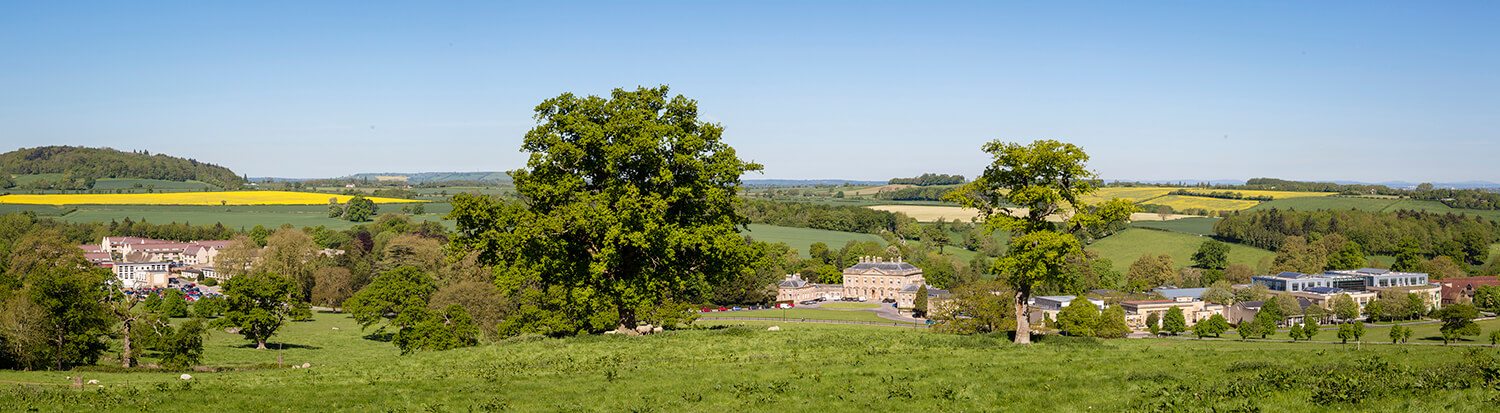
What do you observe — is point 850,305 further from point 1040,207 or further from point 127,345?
point 1040,207

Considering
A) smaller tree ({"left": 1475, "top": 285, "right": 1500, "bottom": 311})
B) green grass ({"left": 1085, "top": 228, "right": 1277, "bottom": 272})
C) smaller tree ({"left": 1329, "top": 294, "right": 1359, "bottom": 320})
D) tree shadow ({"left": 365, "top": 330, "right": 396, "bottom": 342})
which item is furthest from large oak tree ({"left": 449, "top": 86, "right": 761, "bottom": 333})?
green grass ({"left": 1085, "top": 228, "right": 1277, "bottom": 272})

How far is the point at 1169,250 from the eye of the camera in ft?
623

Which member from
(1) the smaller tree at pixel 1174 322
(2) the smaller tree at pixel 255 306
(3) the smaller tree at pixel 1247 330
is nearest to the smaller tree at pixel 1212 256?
(1) the smaller tree at pixel 1174 322

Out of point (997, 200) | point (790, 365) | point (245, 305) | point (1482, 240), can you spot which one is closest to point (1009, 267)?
point (997, 200)

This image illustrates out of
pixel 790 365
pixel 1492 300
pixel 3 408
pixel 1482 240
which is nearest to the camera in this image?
pixel 3 408

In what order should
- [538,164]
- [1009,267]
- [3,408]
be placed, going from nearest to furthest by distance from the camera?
1. [3,408]
2. [1009,267]
3. [538,164]

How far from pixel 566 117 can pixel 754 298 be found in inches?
4811

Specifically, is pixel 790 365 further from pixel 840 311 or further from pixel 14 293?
pixel 840 311

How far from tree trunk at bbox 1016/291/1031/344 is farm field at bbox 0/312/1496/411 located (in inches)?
48.4

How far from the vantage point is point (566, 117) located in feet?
110

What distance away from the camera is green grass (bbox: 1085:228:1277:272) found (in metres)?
184

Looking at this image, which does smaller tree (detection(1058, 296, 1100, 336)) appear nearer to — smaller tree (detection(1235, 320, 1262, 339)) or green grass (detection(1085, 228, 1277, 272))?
smaller tree (detection(1235, 320, 1262, 339))

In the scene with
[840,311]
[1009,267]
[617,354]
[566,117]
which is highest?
[566,117]

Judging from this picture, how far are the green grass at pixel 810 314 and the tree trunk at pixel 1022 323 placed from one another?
94.3m
